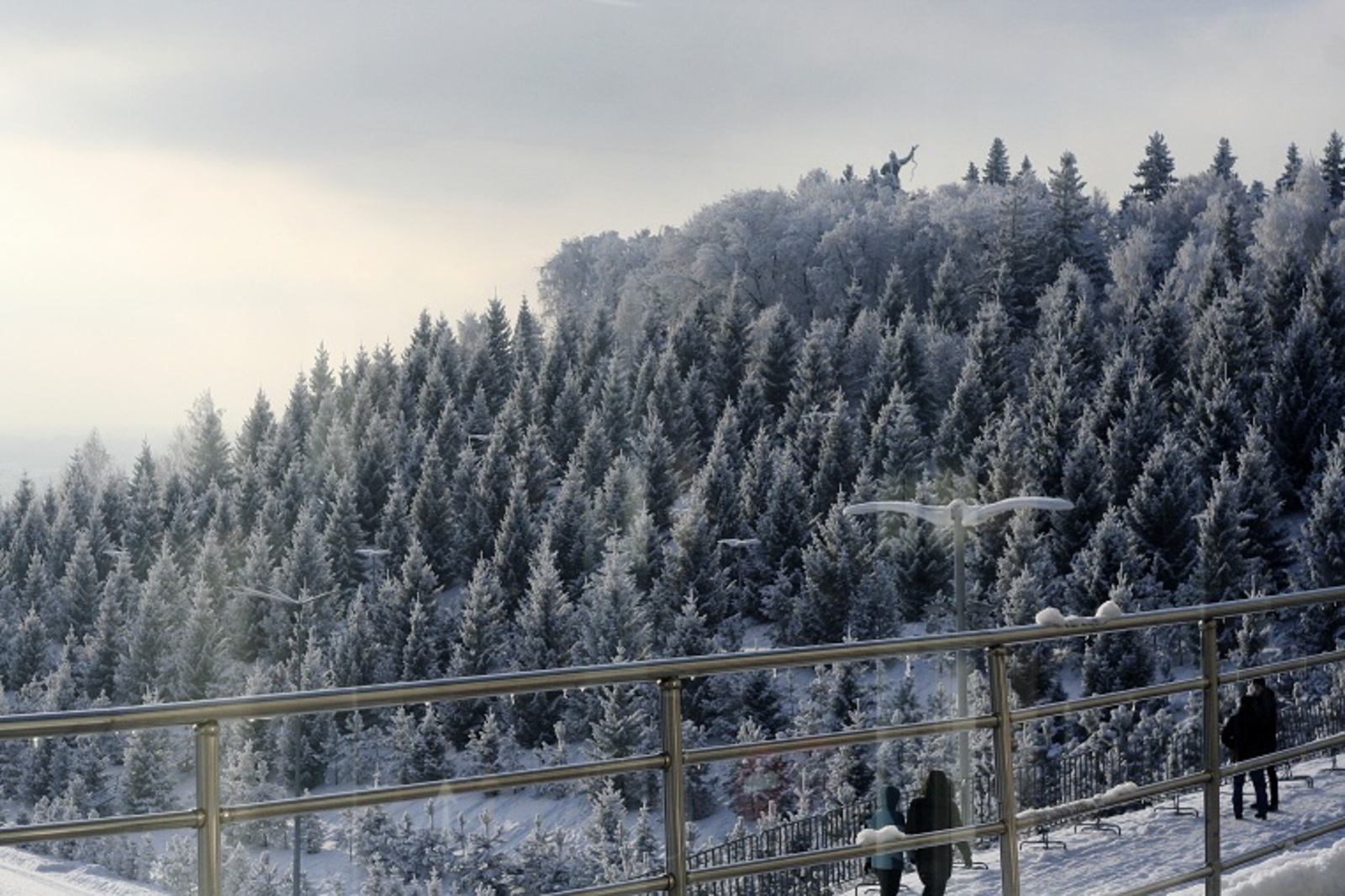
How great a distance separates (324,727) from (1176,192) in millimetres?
72535

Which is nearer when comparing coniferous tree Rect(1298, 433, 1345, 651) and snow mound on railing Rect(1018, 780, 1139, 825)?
snow mound on railing Rect(1018, 780, 1139, 825)

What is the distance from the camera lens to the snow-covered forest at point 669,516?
48.0 meters

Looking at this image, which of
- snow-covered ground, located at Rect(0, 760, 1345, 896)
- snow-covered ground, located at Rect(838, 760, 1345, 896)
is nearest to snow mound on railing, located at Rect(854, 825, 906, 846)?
snow-covered ground, located at Rect(838, 760, 1345, 896)

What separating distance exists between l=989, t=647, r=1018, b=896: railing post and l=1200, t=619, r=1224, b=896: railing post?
674 mm

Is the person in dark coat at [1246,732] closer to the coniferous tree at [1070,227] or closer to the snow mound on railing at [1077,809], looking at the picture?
the snow mound on railing at [1077,809]

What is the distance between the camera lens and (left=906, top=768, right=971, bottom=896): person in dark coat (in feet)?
19.2

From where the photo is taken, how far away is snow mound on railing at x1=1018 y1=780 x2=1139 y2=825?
3781 millimetres

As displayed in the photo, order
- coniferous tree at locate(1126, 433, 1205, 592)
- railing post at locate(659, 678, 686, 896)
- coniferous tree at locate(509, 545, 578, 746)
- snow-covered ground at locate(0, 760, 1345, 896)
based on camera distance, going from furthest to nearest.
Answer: coniferous tree at locate(509, 545, 578, 746)
coniferous tree at locate(1126, 433, 1205, 592)
snow-covered ground at locate(0, 760, 1345, 896)
railing post at locate(659, 678, 686, 896)

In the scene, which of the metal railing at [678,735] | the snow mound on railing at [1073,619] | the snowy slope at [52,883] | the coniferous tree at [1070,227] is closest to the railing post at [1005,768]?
the metal railing at [678,735]

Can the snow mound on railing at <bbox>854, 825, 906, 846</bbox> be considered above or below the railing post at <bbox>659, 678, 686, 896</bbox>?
below

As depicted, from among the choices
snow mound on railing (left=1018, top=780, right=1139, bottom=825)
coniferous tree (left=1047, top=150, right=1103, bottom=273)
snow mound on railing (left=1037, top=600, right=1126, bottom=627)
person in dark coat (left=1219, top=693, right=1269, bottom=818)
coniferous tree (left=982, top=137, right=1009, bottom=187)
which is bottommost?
person in dark coat (left=1219, top=693, right=1269, bottom=818)

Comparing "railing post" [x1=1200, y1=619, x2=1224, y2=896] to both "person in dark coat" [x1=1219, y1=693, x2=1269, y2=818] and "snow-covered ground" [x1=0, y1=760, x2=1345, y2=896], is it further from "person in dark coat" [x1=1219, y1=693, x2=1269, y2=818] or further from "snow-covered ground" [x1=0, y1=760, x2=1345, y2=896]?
"person in dark coat" [x1=1219, y1=693, x2=1269, y2=818]

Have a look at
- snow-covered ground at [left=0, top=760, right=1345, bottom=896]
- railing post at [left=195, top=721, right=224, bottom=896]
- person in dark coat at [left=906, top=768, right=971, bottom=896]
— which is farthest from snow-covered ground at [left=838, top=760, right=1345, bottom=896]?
railing post at [left=195, top=721, right=224, bottom=896]

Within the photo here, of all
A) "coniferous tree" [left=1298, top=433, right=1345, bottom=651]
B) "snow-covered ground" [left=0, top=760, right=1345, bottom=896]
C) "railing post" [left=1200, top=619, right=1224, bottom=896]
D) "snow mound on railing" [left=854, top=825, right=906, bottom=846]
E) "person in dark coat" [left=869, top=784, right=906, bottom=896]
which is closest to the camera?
"snow mound on railing" [left=854, top=825, right=906, bottom=846]
